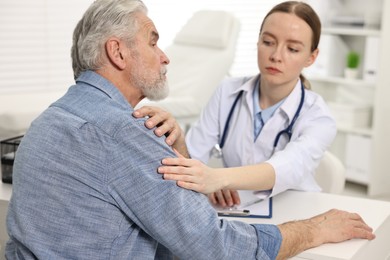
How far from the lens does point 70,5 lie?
3.79 meters

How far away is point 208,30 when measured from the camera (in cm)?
379

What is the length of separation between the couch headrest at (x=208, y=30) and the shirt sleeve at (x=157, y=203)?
2503 mm

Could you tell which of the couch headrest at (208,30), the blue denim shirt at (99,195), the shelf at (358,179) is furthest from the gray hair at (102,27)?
the shelf at (358,179)

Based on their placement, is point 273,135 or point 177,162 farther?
point 273,135

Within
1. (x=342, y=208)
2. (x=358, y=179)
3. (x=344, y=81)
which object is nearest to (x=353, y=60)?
(x=344, y=81)

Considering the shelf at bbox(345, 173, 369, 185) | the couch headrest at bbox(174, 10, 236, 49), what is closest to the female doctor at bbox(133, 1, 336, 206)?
the couch headrest at bbox(174, 10, 236, 49)

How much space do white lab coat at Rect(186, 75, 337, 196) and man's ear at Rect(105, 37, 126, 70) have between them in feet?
1.88

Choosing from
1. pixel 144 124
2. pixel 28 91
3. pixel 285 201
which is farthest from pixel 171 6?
pixel 144 124

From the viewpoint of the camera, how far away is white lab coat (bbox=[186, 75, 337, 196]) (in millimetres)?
1743

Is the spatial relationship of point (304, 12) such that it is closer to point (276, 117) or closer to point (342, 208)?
point (276, 117)

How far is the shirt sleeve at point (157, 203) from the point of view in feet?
3.94

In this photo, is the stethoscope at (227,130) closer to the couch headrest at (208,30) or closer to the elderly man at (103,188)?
the elderly man at (103,188)

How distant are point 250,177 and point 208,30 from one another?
2.30 metres

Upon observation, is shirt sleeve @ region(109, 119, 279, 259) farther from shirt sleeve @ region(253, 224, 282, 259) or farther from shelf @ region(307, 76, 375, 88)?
shelf @ region(307, 76, 375, 88)
